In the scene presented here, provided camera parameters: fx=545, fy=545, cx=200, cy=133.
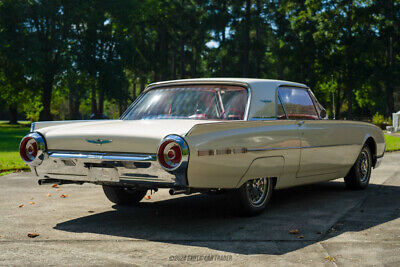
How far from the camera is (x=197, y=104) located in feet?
21.3

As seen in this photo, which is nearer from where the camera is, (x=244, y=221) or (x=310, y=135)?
(x=244, y=221)

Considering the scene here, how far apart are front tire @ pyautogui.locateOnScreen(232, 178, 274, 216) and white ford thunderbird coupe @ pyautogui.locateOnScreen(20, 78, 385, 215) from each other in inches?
0.5

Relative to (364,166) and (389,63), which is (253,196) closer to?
(364,166)

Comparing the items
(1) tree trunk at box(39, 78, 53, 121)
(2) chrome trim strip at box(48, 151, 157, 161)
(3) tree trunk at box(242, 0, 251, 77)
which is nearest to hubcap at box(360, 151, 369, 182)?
(2) chrome trim strip at box(48, 151, 157, 161)

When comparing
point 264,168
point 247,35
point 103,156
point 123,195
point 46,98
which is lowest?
point 123,195

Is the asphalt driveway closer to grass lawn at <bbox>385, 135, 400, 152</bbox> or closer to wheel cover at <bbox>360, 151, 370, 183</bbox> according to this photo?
wheel cover at <bbox>360, 151, 370, 183</bbox>

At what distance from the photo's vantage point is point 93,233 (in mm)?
5543

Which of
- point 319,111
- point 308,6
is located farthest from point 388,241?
point 308,6

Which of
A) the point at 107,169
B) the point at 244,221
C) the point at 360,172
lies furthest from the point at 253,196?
the point at 360,172

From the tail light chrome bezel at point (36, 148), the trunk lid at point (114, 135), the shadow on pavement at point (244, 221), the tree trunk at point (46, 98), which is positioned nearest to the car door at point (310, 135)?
the shadow on pavement at point (244, 221)

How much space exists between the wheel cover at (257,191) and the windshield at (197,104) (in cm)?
77

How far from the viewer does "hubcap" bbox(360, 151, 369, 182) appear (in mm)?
8808

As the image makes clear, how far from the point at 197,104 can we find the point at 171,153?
1.44 meters

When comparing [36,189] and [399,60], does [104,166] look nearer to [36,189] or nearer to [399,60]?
[36,189]
